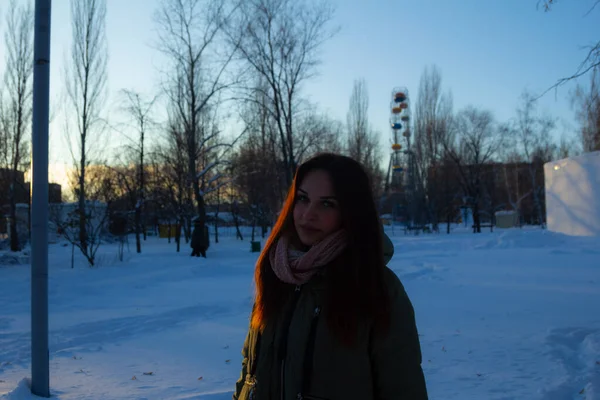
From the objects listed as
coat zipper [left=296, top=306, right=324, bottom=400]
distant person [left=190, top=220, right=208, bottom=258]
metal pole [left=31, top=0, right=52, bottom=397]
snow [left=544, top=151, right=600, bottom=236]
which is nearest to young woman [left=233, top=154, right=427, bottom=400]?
coat zipper [left=296, top=306, right=324, bottom=400]

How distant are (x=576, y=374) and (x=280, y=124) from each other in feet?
62.5

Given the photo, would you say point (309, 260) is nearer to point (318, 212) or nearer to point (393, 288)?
point (318, 212)

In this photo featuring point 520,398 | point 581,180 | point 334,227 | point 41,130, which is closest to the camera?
point 334,227

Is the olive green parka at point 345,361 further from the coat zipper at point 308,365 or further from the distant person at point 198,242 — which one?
the distant person at point 198,242

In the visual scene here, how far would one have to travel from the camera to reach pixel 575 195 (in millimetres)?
23938

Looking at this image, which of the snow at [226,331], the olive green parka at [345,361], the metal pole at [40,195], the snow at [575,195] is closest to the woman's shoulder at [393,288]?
the olive green parka at [345,361]

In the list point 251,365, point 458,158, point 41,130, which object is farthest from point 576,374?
point 458,158

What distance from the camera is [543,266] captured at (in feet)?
48.7

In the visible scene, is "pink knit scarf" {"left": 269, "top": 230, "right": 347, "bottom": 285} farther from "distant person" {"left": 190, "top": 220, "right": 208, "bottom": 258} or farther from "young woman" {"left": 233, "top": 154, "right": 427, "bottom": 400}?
"distant person" {"left": 190, "top": 220, "right": 208, "bottom": 258}

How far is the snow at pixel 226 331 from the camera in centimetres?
472

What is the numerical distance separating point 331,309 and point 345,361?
16cm

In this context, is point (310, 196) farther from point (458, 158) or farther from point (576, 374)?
point (458, 158)

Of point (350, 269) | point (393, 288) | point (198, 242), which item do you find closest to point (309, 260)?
point (350, 269)

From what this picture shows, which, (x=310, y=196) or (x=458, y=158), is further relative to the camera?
(x=458, y=158)
